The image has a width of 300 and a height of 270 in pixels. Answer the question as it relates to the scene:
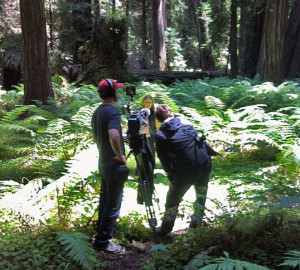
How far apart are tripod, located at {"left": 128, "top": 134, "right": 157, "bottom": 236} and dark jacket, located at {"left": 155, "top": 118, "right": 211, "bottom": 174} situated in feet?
0.66

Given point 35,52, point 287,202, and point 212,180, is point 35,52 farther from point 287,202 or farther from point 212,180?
point 287,202

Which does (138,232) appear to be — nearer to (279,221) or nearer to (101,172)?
(101,172)

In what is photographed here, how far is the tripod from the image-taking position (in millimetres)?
4035

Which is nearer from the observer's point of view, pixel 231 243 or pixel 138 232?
pixel 231 243

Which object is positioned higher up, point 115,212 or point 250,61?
point 250,61

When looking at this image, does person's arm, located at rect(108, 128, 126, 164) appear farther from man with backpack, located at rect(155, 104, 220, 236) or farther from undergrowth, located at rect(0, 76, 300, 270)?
undergrowth, located at rect(0, 76, 300, 270)

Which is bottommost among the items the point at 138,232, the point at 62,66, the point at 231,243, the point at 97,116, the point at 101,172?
the point at 138,232

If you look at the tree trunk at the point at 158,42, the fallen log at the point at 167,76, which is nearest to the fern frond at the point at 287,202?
the fallen log at the point at 167,76

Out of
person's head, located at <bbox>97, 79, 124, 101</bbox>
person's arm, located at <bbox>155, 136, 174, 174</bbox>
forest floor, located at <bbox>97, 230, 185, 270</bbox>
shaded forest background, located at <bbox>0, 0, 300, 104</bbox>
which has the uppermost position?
shaded forest background, located at <bbox>0, 0, 300, 104</bbox>

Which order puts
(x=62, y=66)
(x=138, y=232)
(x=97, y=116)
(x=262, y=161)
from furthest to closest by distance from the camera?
(x=62, y=66) < (x=262, y=161) < (x=138, y=232) < (x=97, y=116)

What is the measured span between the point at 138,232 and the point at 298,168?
3.96 meters

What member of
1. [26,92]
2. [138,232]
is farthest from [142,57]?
[138,232]

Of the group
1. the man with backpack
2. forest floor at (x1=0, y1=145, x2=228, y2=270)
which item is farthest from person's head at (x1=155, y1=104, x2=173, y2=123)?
forest floor at (x1=0, y1=145, x2=228, y2=270)

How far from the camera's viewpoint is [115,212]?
3996mm
